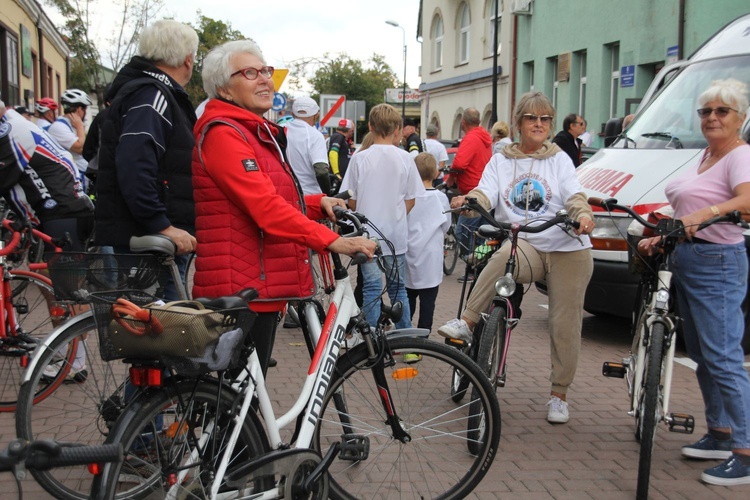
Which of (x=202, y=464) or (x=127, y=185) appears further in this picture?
(x=127, y=185)

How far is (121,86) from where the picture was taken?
4262mm

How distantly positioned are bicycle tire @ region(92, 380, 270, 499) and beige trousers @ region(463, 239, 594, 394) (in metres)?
2.30

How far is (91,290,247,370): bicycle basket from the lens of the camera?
2.96 meters

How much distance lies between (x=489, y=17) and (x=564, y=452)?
2999 centimetres

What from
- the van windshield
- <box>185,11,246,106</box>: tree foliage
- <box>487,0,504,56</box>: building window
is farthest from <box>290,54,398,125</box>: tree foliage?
the van windshield

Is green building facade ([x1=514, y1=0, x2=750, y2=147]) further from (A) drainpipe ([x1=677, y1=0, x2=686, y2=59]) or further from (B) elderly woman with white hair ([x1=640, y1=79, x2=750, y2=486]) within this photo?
(B) elderly woman with white hair ([x1=640, y1=79, x2=750, y2=486])

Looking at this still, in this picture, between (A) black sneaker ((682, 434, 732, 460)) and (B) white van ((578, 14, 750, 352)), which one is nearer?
(A) black sneaker ((682, 434, 732, 460))

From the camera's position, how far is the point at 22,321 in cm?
531

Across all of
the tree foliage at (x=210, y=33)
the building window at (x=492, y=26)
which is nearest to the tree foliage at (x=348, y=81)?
the tree foliage at (x=210, y=33)

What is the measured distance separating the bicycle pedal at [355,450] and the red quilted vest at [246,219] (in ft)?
2.20

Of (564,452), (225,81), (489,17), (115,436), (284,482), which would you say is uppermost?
(489,17)

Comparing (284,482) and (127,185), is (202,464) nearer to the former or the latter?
(284,482)

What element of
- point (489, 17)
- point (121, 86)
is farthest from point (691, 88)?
point (489, 17)

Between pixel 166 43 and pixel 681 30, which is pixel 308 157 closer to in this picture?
pixel 166 43
